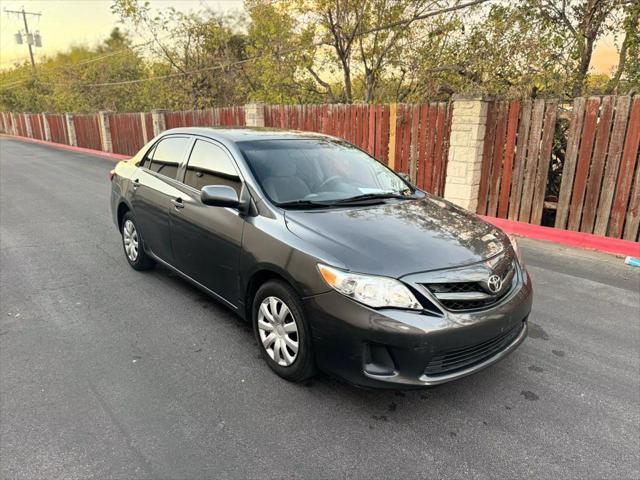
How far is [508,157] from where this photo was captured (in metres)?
7.43

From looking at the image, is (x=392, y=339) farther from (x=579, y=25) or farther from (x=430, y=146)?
(x=579, y=25)

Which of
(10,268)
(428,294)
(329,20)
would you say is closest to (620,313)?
(428,294)

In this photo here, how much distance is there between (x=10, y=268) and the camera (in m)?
5.31

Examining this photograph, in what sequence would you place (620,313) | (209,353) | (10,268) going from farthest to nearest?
1. (10,268)
2. (620,313)
3. (209,353)

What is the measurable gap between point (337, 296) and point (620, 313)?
327 centimetres

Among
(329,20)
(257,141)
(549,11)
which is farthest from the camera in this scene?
(329,20)

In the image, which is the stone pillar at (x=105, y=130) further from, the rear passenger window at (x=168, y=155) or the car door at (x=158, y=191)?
the rear passenger window at (x=168, y=155)

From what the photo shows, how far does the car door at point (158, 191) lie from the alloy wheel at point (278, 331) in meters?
1.65

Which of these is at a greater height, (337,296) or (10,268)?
(337,296)

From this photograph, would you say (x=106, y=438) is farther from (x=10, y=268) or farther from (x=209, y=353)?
(x=10, y=268)

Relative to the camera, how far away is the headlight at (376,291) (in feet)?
8.06

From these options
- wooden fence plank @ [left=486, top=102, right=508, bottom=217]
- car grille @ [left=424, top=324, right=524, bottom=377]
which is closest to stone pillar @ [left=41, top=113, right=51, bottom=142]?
wooden fence plank @ [left=486, top=102, right=508, bottom=217]

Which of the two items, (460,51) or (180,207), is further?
(460,51)

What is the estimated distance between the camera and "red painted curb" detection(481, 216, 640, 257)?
20.0 ft
